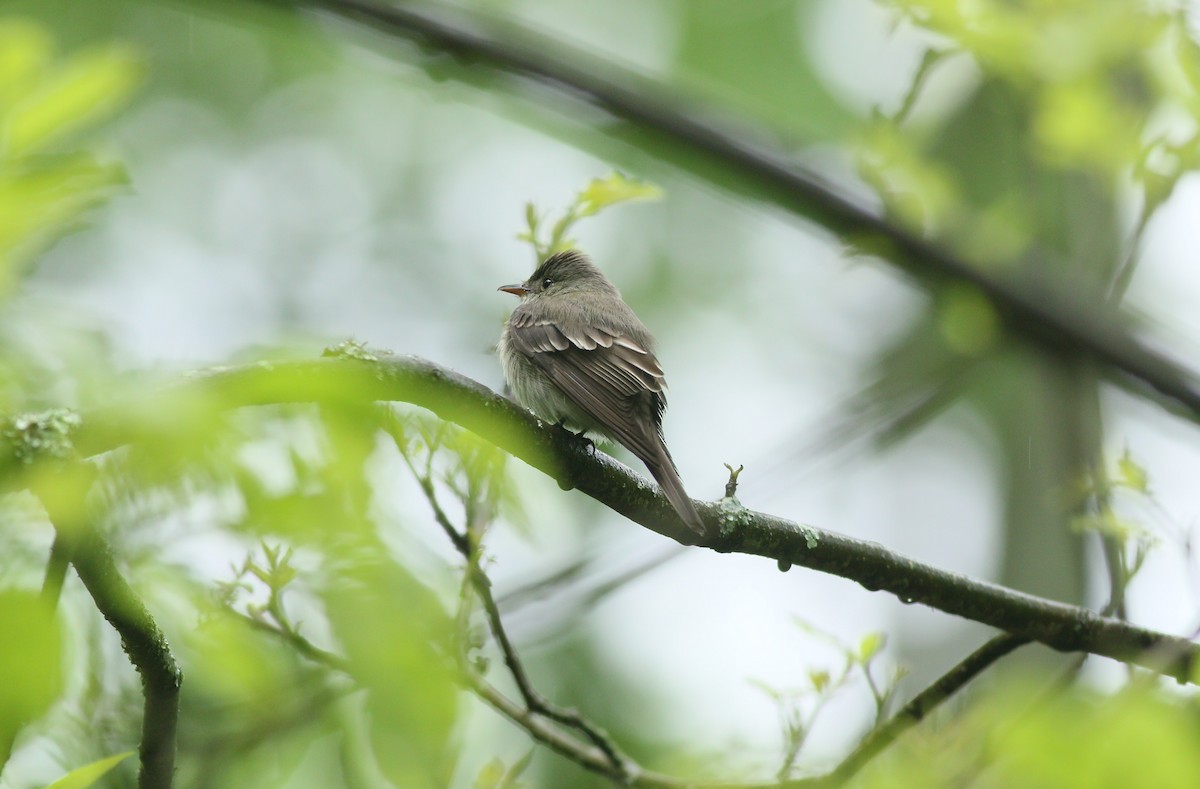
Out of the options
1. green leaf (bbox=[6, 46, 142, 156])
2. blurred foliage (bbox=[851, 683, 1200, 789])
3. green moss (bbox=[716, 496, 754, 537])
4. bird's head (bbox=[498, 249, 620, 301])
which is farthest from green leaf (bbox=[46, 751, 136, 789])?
bird's head (bbox=[498, 249, 620, 301])

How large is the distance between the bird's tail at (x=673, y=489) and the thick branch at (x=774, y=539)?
0.05 meters

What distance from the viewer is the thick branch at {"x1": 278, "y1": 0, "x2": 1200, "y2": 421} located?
3678 mm

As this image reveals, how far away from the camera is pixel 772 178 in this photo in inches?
156

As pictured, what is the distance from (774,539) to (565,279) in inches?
135

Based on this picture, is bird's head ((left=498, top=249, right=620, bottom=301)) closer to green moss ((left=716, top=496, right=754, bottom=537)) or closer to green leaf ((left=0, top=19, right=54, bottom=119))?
green moss ((left=716, top=496, right=754, bottom=537))

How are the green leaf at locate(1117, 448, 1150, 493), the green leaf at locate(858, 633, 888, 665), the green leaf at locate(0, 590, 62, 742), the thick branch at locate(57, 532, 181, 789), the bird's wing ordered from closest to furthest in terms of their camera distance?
the green leaf at locate(0, 590, 62, 742) < the thick branch at locate(57, 532, 181, 789) < the green leaf at locate(1117, 448, 1150, 493) < the green leaf at locate(858, 633, 888, 665) < the bird's wing

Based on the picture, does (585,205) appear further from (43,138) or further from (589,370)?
(43,138)

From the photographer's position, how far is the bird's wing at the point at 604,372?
4.82 m

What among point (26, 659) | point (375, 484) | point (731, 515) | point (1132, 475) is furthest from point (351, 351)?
point (1132, 475)

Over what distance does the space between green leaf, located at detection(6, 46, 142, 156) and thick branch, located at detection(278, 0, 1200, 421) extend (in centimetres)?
157

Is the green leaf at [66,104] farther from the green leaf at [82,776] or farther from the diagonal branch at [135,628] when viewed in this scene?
the green leaf at [82,776]

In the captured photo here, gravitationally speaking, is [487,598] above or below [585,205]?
below

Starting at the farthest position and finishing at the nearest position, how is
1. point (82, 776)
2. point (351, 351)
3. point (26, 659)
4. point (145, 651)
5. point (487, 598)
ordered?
1. point (487, 598)
2. point (351, 351)
3. point (145, 651)
4. point (82, 776)
5. point (26, 659)

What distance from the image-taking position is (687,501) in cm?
376
